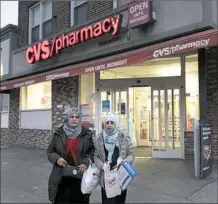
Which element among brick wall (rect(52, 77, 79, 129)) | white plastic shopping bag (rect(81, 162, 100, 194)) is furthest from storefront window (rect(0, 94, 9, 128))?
white plastic shopping bag (rect(81, 162, 100, 194))

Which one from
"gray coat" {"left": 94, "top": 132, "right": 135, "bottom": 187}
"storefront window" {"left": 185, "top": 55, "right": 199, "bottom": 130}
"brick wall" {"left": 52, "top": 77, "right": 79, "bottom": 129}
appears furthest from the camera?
"brick wall" {"left": 52, "top": 77, "right": 79, "bottom": 129}

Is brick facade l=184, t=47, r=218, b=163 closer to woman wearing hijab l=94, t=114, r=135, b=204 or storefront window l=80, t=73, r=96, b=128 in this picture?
storefront window l=80, t=73, r=96, b=128

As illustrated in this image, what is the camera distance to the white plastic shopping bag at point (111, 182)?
167 inches

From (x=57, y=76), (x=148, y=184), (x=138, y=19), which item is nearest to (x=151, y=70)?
(x=138, y=19)

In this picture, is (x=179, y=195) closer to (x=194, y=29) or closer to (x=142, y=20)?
(x=194, y=29)

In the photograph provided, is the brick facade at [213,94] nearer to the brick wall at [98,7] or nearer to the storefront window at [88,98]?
the brick wall at [98,7]

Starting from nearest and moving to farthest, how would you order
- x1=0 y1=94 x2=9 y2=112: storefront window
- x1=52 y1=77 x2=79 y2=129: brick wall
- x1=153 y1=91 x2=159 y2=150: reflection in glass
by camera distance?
x1=153 y1=91 x2=159 y2=150: reflection in glass → x1=52 y1=77 x2=79 y2=129: brick wall → x1=0 y1=94 x2=9 y2=112: storefront window

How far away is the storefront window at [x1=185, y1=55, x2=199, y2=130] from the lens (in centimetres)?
931

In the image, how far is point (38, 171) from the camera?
340 inches

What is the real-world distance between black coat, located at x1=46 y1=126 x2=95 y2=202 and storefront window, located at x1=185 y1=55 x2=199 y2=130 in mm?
5541

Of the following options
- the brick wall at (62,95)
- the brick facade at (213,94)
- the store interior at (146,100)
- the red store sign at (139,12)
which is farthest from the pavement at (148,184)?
the red store sign at (139,12)

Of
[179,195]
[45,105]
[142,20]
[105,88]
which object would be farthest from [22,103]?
[179,195]

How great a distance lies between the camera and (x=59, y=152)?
434cm

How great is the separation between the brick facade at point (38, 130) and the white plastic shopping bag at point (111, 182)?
7.94 meters
